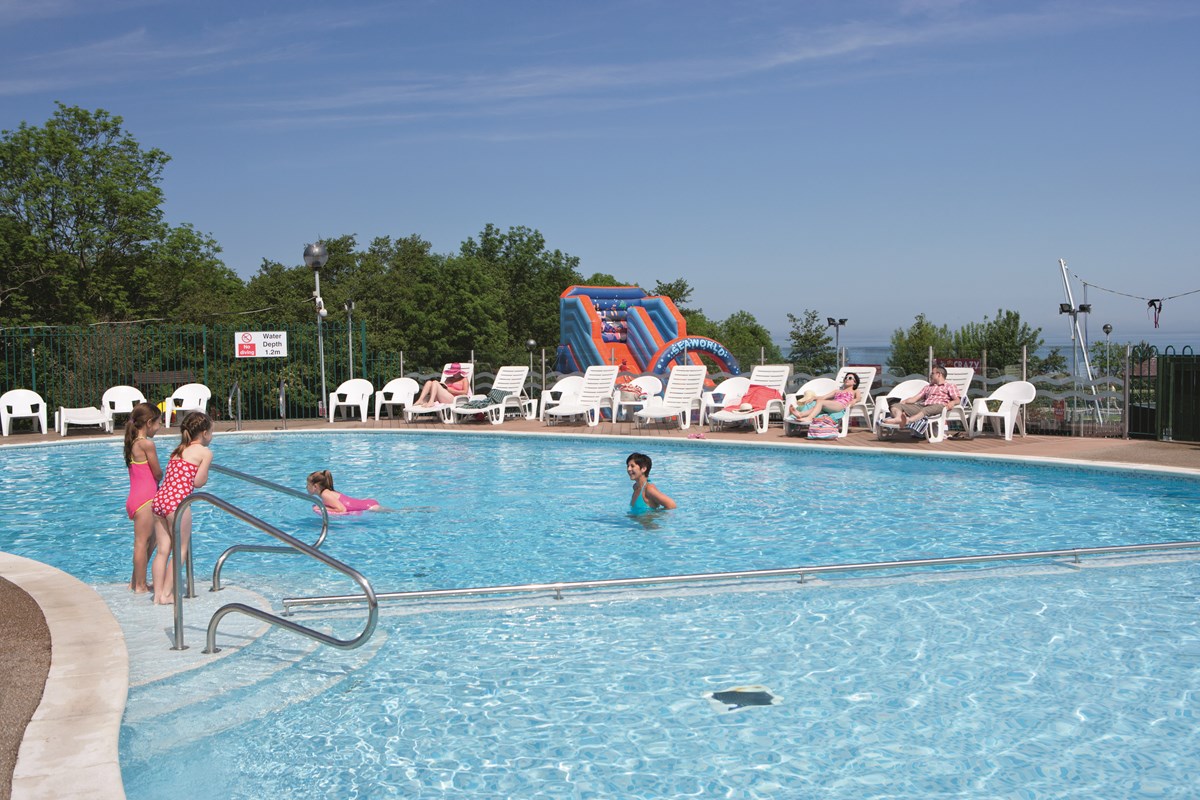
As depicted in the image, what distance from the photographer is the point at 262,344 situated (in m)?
18.9

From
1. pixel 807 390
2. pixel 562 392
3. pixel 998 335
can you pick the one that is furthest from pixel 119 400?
pixel 998 335

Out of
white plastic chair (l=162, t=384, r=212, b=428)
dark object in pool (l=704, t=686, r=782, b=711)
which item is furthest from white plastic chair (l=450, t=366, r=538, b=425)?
dark object in pool (l=704, t=686, r=782, b=711)

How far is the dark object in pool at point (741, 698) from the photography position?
4348 millimetres

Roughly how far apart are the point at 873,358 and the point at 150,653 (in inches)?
661

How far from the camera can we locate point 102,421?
A: 16375 mm

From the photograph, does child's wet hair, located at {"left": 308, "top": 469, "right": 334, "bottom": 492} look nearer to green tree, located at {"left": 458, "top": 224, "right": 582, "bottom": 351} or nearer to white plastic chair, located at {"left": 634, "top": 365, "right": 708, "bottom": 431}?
white plastic chair, located at {"left": 634, "top": 365, "right": 708, "bottom": 431}

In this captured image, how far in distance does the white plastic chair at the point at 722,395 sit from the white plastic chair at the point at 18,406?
437 inches

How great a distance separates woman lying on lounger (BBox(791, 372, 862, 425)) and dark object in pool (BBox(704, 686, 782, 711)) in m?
9.82

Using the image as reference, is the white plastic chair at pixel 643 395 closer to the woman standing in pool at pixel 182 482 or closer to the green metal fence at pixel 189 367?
the green metal fence at pixel 189 367

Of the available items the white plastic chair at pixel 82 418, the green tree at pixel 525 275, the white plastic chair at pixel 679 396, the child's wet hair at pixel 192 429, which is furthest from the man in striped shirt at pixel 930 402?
the green tree at pixel 525 275

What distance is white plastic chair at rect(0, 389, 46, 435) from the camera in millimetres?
16562

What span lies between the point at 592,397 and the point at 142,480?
11231 mm

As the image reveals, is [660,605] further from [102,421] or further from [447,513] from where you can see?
[102,421]

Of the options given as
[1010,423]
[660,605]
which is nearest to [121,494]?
[660,605]
